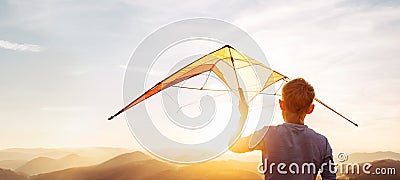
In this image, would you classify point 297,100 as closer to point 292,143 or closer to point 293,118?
point 293,118

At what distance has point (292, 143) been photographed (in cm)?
362

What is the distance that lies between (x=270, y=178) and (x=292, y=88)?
2.51 feet

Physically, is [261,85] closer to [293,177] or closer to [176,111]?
[176,111]

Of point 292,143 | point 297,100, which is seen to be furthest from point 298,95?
point 292,143

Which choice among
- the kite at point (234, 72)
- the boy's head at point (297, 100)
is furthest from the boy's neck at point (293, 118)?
the kite at point (234, 72)

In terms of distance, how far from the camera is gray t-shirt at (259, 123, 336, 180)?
3.59 m

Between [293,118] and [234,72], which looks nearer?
[293,118]

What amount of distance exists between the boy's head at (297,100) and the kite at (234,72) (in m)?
3.95

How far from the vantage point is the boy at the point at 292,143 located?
3580 mm

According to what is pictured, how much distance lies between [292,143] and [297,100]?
36 centimetres

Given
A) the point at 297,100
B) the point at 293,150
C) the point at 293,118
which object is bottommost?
the point at 293,150

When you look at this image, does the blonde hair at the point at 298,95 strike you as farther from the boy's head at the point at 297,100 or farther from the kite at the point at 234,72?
the kite at the point at 234,72

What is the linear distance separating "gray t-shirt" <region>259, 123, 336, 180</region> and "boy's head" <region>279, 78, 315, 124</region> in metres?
0.08

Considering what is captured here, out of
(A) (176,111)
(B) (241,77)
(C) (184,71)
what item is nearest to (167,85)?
(C) (184,71)
